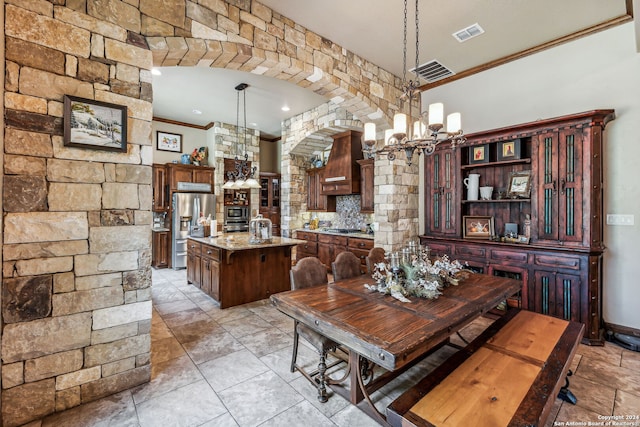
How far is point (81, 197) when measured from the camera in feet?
6.42

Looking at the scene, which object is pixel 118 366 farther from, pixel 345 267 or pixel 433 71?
pixel 433 71

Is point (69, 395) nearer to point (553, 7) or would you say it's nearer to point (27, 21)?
point (27, 21)

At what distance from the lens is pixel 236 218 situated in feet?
24.1

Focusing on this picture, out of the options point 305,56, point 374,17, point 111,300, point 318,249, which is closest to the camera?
point 111,300

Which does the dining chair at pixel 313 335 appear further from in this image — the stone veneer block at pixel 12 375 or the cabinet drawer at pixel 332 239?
the cabinet drawer at pixel 332 239

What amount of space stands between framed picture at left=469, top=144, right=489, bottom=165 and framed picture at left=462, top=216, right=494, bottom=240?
749 mm

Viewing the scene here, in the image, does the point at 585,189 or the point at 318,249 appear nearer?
the point at 585,189

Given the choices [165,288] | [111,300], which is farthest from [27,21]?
[165,288]

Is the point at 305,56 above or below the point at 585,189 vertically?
above

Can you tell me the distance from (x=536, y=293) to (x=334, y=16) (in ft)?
12.2

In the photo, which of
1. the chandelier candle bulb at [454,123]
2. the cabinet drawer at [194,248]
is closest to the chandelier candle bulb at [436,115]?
the chandelier candle bulb at [454,123]

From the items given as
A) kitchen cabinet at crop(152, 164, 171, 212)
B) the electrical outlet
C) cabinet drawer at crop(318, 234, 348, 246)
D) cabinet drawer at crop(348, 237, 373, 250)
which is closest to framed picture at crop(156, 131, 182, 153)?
kitchen cabinet at crop(152, 164, 171, 212)

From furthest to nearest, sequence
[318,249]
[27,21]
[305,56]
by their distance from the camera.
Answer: [318,249], [305,56], [27,21]

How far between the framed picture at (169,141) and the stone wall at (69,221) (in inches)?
200
